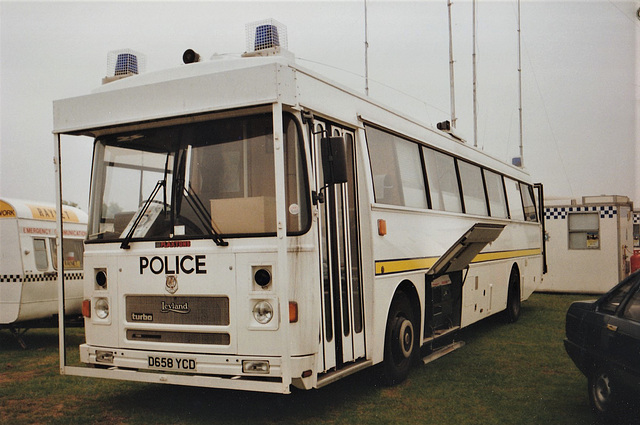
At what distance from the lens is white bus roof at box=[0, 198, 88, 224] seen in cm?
1172

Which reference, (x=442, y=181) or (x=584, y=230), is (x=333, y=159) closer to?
(x=442, y=181)

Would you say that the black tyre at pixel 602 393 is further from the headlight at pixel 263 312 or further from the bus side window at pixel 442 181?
the bus side window at pixel 442 181

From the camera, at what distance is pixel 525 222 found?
14867 mm

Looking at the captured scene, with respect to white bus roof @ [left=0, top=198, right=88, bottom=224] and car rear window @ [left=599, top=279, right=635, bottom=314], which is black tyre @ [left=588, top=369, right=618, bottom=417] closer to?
car rear window @ [left=599, top=279, right=635, bottom=314]

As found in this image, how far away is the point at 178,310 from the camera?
594cm

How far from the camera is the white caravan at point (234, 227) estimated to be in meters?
5.61

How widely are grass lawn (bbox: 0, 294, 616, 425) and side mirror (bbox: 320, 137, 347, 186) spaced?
7.82ft

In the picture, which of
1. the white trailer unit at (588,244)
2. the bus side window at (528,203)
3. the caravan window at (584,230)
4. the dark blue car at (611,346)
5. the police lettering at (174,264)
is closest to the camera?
the dark blue car at (611,346)

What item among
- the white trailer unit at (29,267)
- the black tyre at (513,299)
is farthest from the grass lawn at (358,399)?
the black tyre at (513,299)

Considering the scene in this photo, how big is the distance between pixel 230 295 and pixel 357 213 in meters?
1.88

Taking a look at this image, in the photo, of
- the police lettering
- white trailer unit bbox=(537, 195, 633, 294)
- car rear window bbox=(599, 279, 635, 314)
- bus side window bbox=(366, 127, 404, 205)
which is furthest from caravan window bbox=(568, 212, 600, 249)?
the police lettering

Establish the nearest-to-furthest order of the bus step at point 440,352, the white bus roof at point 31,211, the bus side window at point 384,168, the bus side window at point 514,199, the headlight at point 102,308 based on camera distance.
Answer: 1. the headlight at point 102,308
2. the bus side window at point 384,168
3. the bus step at point 440,352
4. the white bus roof at point 31,211
5. the bus side window at point 514,199

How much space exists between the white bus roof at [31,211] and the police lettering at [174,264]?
5727 millimetres


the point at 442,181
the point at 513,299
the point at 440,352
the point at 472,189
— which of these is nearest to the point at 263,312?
the point at 440,352
